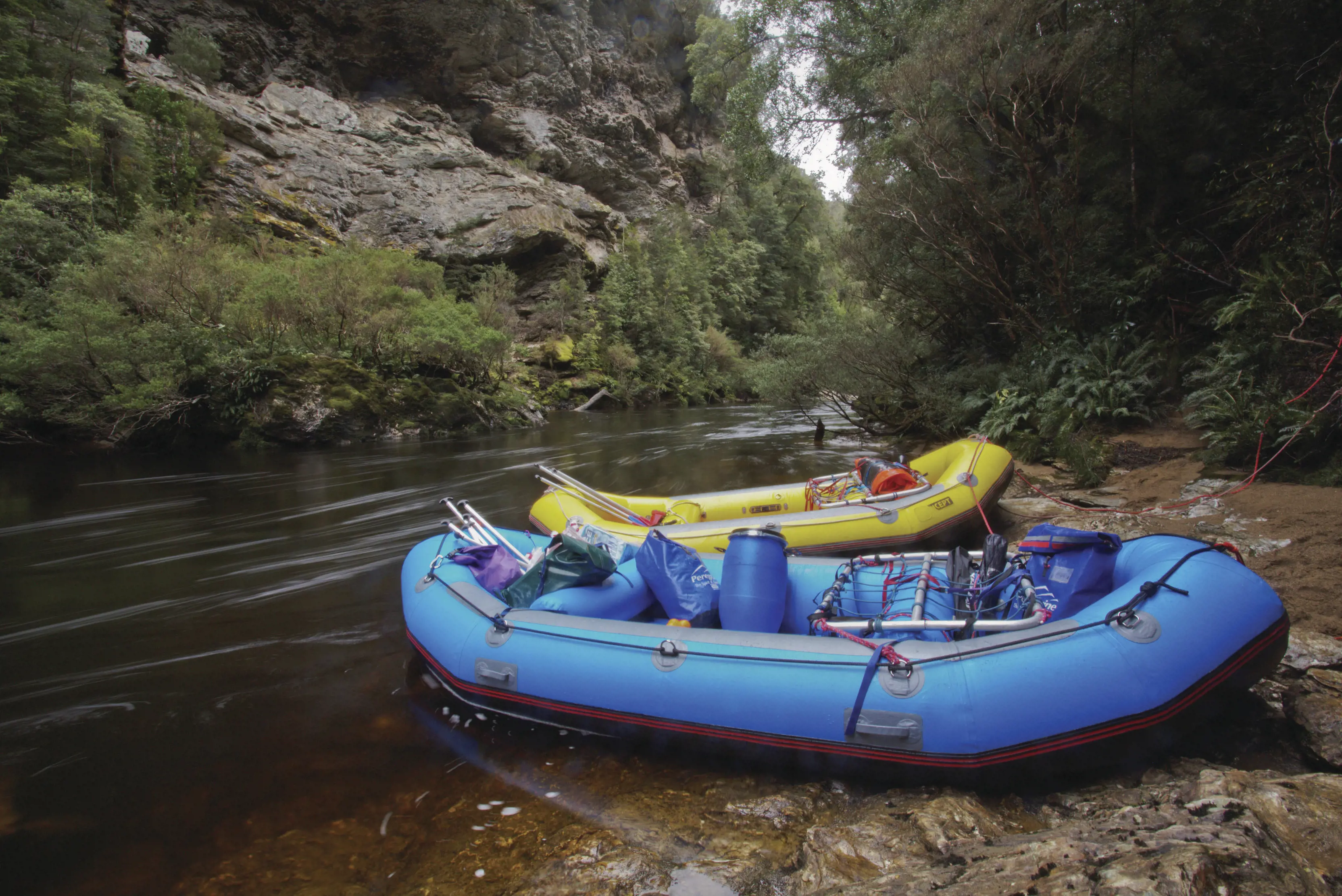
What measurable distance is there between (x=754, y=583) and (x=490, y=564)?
1.71 meters

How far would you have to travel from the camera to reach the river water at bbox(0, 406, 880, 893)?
7.13 ft

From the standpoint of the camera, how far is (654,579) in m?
3.24

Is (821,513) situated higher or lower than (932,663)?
lower

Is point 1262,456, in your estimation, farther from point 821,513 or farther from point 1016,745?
point 1016,745

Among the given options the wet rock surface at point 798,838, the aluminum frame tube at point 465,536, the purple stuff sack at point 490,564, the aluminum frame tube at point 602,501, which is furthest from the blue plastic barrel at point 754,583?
the aluminum frame tube at point 602,501

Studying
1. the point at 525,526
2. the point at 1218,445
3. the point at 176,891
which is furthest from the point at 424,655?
the point at 1218,445

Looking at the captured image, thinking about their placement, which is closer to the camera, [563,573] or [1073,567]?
[1073,567]

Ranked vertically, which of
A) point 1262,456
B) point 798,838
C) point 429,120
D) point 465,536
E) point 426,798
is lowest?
point 426,798

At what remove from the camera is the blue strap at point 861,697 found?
84.4 inches

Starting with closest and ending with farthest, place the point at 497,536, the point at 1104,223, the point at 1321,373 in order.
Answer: the point at 497,536
the point at 1321,373
the point at 1104,223

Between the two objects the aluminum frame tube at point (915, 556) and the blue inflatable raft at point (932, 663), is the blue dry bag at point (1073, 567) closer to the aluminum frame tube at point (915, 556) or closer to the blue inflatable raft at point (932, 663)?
the blue inflatable raft at point (932, 663)

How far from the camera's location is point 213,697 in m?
3.13

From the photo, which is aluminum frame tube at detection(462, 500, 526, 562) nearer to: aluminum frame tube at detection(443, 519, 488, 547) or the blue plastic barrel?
aluminum frame tube at detection(443, 519, 488, 547)

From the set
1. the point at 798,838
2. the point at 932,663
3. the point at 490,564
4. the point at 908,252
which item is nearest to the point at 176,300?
the point at 490,564
